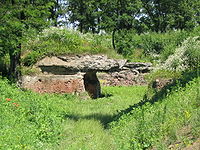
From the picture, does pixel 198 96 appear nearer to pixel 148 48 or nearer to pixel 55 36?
pixel 55 36

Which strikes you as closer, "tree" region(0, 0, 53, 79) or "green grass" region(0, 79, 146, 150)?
"green grass" region(0, 79, 146, 150)

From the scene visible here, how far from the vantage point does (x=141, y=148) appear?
5750mm

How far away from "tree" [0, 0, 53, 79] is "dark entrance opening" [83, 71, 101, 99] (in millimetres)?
4677

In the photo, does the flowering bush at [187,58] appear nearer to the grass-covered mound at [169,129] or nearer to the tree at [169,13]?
the grass-covered mound at [169,129]

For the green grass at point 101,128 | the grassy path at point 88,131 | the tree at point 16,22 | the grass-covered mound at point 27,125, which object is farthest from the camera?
the tree at point 16,22

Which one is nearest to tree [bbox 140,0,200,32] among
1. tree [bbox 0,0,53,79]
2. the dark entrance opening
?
the dark entrance opening

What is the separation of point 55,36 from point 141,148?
1202 cm

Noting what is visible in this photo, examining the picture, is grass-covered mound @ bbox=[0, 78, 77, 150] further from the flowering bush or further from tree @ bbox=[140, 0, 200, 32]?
tree @ bbox=[140, 0, 200, 32]

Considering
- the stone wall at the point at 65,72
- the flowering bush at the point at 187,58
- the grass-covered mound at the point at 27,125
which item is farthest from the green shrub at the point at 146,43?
the grass-covered mound at the point at 27,125

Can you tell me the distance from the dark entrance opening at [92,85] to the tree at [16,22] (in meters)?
4.68

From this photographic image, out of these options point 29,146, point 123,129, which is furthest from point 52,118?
point 29,146

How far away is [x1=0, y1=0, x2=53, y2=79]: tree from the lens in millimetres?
12125

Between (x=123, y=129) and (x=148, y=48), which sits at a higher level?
(x=148, y=48)

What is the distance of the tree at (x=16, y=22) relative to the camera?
12125 mm
